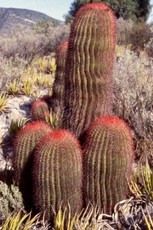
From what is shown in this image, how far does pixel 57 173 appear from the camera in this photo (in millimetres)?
4051

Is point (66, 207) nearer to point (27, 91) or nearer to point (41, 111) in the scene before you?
point (41, 111)

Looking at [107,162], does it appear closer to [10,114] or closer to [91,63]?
[91,63]

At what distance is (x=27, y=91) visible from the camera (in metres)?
9.60

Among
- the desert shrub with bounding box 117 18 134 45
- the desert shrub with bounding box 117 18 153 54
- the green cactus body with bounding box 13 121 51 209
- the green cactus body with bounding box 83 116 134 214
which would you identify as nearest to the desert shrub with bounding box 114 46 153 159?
the green cactus body with bounding box 83 116 134 214

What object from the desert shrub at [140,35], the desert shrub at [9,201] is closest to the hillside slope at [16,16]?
the desert shrub at [140,35]

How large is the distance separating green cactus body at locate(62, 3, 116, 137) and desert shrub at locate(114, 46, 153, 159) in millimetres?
1088

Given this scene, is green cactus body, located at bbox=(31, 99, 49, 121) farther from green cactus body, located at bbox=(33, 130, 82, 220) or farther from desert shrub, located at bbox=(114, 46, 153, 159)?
green cactus body, located at bbox=(33, 130, 82, 220)

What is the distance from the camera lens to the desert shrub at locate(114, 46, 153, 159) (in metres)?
5.93

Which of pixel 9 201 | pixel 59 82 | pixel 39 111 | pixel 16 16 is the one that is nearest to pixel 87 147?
pixel 9 201

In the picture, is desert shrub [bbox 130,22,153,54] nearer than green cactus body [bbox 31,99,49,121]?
No

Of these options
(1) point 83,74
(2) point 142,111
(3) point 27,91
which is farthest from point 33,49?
(1) point 83,74

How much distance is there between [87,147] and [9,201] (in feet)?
2.84

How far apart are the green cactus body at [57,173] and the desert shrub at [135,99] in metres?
1.69

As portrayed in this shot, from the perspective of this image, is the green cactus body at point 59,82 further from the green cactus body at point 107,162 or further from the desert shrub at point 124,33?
the desert shrub at point 124,33
